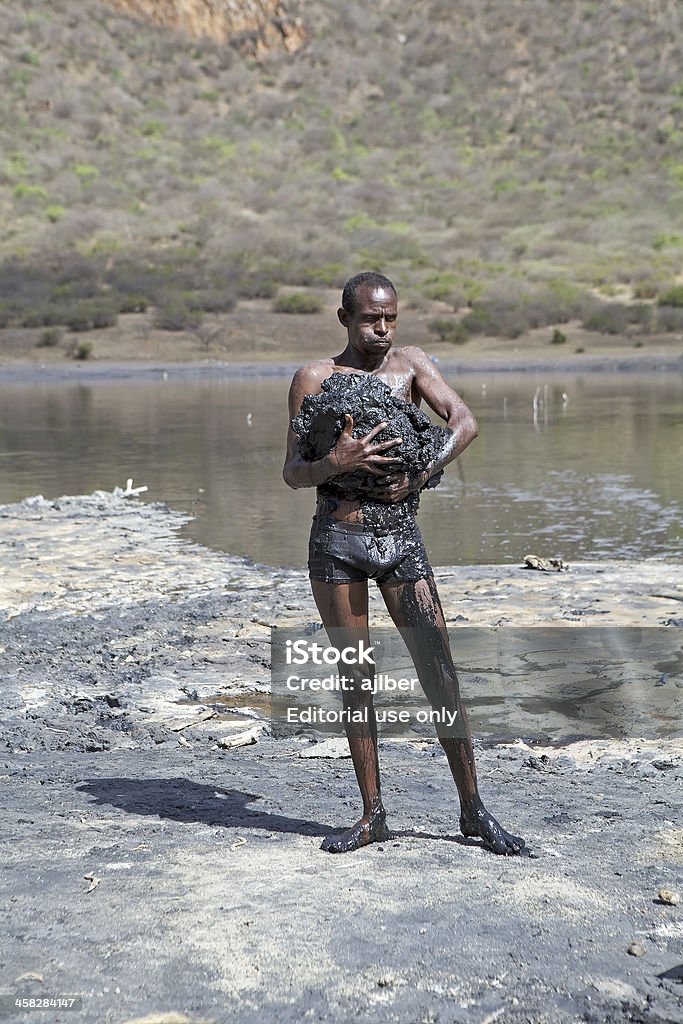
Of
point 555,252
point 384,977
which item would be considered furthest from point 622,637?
point 555,252

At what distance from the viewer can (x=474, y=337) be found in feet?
131

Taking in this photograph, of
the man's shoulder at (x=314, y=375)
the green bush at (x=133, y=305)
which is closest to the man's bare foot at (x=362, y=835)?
the man's shoulder at (x=314, y=375)

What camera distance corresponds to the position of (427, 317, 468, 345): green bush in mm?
39125

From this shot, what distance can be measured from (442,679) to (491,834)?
1.55 ft

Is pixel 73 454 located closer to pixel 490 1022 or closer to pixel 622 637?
pixel 622 637

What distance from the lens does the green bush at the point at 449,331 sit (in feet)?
128

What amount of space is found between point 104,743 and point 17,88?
72167mm

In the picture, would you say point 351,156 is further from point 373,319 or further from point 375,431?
point 375,431

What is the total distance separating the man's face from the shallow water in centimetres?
584

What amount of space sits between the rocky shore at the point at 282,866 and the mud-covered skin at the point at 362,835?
5 cm

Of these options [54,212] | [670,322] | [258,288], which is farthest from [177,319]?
[54,212]

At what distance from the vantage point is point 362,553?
3939 millimetres

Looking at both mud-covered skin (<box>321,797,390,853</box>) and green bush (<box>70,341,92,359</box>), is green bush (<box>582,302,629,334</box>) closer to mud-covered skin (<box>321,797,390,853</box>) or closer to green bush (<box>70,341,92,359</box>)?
green bush (<box>70,341,92,359</box>)

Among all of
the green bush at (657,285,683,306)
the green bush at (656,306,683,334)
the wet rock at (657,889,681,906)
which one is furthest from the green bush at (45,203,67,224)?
the wet rock at (657,889,681,906)
